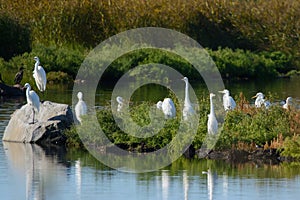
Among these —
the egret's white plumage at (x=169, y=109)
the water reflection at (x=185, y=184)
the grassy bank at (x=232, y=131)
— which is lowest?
the water reflection at (x=185, y=184)

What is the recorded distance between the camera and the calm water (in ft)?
46.3

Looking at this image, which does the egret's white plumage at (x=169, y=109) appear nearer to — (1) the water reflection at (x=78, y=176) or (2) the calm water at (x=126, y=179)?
(2) the calm water at (x=126, y=179)

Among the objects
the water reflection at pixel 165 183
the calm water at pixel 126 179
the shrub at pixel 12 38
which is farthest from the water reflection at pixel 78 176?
the shrub at pixel 12 38

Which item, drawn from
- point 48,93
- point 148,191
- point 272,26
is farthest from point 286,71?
point 148,191

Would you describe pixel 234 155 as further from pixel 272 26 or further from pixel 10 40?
pixel 272 26

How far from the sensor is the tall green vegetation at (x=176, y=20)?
40188 mm

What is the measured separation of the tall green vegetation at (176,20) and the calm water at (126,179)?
71.5 ft

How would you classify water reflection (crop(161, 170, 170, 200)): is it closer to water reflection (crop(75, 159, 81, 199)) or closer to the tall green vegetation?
water reflection (crop(75, 159, 81, 199))

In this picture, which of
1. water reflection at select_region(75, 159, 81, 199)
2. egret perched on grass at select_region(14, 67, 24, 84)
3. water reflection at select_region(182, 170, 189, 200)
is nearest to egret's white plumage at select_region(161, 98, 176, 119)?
water reflection at select_region(75, 159, 81, 199)

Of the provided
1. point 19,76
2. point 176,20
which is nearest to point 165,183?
point 19,76

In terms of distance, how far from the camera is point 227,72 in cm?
3984

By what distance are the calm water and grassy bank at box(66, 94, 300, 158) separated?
0.50m

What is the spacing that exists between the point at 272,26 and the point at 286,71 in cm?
232

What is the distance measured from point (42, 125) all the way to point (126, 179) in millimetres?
4126
